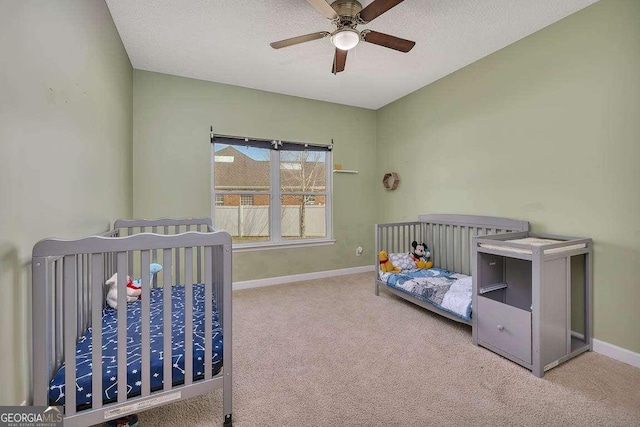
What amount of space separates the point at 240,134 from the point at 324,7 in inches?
78.3

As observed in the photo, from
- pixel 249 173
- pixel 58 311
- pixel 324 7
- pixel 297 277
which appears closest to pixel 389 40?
pixel 324 7

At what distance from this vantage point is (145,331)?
1140 mm

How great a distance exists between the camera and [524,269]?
2246 mm

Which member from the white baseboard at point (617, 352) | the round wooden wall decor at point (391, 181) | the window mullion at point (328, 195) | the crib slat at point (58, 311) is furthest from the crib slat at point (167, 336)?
the round wooden wall decor at point (391, 181)

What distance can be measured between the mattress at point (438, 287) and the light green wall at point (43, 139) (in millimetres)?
2411

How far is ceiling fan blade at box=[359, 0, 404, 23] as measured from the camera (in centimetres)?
159

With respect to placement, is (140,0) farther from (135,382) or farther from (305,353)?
(305,353)

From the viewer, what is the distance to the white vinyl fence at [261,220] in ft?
11.2

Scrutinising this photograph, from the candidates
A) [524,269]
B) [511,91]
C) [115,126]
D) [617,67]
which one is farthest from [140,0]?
[524,269]

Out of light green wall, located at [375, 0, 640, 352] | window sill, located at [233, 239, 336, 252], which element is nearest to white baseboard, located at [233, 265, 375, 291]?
window sill, located at [233, 239, 336, 252]

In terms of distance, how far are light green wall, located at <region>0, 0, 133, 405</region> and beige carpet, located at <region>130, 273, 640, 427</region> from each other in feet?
2.57

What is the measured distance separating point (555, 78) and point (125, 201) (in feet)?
12.1

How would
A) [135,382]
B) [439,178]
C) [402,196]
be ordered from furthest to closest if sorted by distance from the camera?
[402,196] < [439,178] < [135,382]

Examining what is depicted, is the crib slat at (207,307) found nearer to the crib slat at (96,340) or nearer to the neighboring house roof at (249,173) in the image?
the crib slat at (96,340)
